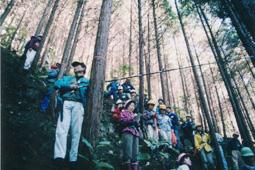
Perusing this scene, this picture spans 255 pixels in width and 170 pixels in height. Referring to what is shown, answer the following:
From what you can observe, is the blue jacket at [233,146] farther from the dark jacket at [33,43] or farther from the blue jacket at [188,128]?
the dark jacket at [33,43]

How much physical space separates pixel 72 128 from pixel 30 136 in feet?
5.00

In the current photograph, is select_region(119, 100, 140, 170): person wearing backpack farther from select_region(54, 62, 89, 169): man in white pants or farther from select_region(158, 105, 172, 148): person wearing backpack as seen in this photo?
select_region(158, 105, 172, 148): person wearing backpack

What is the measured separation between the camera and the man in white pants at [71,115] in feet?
9.18

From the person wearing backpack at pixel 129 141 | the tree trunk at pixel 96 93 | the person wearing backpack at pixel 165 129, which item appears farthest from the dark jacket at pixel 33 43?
the person wearing backpack at pixel 165 129

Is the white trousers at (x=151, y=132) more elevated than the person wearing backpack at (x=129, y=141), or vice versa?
the white trousers at (x=151, y=132)

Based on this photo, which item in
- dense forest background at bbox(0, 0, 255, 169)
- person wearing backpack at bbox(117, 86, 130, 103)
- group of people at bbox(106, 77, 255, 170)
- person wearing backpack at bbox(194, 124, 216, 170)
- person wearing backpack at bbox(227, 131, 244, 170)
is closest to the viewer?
group of people at bbox(106, 77, 255, 170)

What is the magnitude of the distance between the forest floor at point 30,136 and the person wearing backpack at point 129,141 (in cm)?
23

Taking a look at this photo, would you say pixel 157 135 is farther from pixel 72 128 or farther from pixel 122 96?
pixel 72 128

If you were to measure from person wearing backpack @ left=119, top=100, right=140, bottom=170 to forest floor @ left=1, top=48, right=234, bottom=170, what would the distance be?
0.76 ft

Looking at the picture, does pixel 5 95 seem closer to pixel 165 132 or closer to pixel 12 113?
pixel 12 113

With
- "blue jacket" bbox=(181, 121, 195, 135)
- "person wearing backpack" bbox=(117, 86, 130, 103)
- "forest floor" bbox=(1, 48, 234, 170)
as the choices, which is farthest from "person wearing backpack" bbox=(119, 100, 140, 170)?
"blue jacket" bbox=(181, 121, 195, 135)

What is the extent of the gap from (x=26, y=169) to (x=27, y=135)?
1.98 meters

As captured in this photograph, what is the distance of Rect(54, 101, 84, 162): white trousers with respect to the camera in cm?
274

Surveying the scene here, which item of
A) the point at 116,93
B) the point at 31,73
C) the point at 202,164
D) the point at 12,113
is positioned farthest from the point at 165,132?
the point at 31,73
